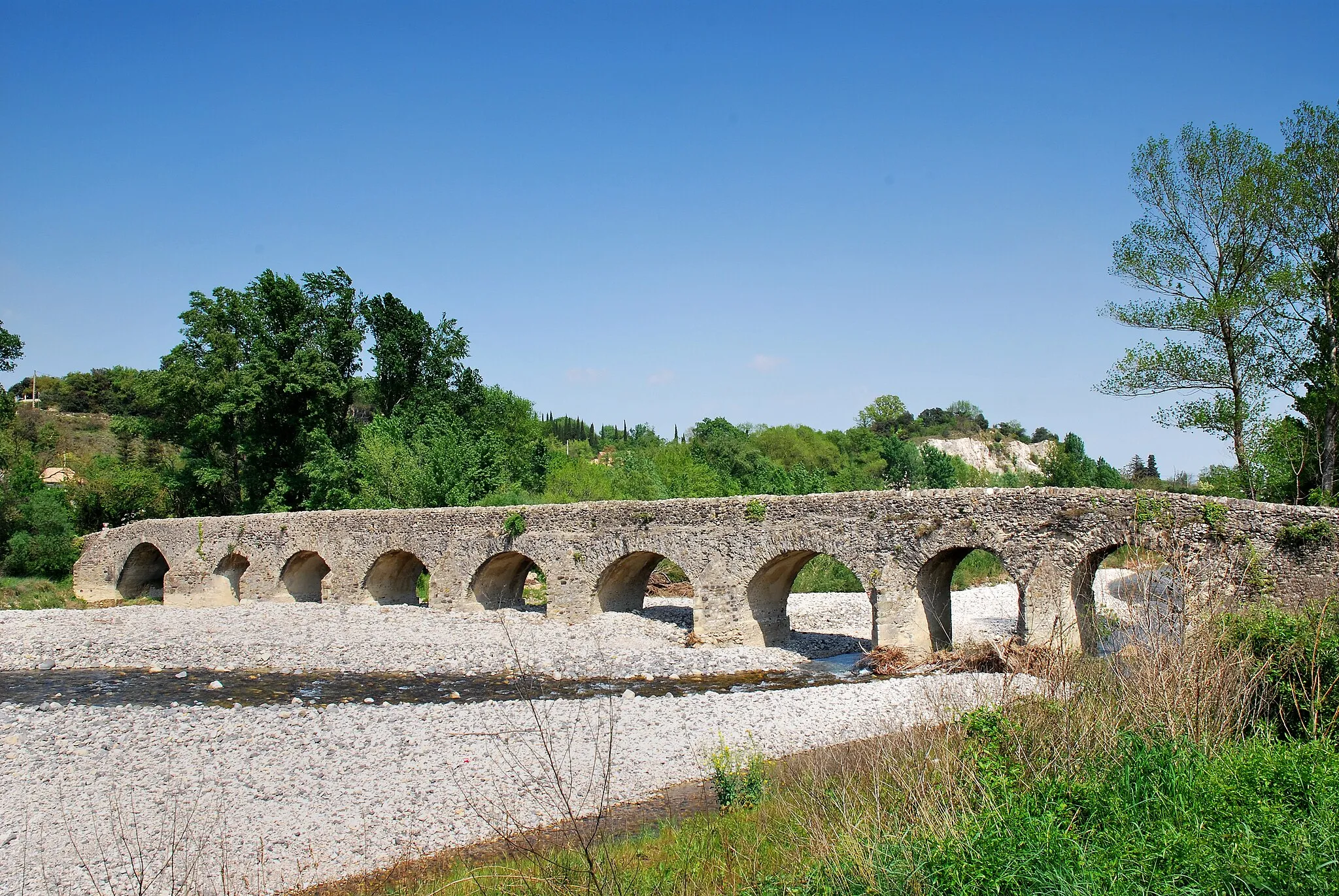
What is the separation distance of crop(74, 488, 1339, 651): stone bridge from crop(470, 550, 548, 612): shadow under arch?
64 millimetres

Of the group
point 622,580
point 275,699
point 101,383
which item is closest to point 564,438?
point 101,383

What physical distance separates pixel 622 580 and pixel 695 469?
34.2 metres

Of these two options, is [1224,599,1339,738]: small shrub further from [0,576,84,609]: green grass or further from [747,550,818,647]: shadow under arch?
[0,576,84,609]: green grass

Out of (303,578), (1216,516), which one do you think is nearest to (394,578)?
(303,578)

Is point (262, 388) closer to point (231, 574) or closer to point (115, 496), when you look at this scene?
point (231, 574)

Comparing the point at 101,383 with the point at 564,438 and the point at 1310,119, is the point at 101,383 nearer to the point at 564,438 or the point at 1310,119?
the point at 564,438

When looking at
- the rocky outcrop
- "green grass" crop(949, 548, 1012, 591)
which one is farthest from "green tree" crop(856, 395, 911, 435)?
"green grass" crop(949, 548, 1012, 591)

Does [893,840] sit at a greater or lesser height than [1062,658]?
lesser

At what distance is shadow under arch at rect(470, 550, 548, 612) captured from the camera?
2514cm

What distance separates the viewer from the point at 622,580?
23500mm

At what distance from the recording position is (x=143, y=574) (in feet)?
121

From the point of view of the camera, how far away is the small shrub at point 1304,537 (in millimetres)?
12695

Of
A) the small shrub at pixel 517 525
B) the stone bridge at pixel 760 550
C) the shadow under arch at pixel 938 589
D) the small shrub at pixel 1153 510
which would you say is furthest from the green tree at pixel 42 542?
the small shrub at pixel 1153 510

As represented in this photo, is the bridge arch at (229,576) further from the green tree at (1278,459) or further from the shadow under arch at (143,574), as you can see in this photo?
the green tree at (1278,459)
